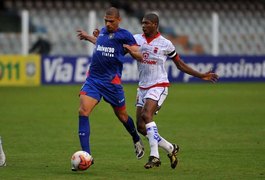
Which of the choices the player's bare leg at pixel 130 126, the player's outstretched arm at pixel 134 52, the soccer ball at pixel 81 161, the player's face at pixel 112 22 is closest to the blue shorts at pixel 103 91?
the player's bare leg at pixel 130 126

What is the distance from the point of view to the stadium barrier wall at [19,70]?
30.6 metres

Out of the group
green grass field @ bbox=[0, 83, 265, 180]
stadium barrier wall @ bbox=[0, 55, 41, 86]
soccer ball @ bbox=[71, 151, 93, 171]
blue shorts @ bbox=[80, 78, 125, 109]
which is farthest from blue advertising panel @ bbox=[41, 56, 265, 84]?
soccer ball @ bbox=[71, 151, 93, 171]

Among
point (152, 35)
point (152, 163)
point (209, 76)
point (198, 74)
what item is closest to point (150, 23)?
point (152, 35)

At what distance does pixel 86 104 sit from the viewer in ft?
39.5

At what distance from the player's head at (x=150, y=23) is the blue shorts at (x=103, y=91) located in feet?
3.14

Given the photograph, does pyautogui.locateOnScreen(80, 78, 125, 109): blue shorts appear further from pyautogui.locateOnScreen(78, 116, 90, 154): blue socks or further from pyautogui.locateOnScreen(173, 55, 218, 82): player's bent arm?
pyautogui.locateOnScreen(173, 55, 218, 82): player's bent arm

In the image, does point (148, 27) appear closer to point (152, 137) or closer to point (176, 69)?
point (152, 137)

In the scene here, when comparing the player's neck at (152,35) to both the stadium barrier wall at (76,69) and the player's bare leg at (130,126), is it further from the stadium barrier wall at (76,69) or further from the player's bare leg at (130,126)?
the stadium barrier wall at (76,69)

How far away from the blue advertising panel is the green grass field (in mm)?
2276

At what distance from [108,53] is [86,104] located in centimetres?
87

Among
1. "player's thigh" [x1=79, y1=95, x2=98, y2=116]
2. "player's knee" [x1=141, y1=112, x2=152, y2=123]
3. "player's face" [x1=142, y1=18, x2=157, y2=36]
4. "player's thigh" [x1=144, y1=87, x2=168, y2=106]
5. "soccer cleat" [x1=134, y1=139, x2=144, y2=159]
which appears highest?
"player's face" [x1=142, y1=18, x2=157, y2=36]

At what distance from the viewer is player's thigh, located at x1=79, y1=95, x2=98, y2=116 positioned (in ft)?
39.3

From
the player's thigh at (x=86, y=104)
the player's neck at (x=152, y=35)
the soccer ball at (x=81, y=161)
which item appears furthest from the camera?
the player's neck at (x=152, y=35)

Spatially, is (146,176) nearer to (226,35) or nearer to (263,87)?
(263,87)
